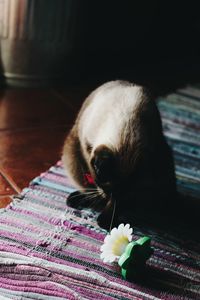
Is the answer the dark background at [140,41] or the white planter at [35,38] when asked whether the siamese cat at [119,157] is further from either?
the dark background at [140,41]

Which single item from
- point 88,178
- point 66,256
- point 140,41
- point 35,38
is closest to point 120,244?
point 66,256

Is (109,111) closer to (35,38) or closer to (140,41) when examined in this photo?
(35,38)

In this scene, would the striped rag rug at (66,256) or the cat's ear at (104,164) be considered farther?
the cat's ear at (104,164)

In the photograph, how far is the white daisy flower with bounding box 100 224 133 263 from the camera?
1.10m

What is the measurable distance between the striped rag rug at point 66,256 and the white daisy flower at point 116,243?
35 millimetres

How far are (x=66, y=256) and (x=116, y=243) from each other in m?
0.12

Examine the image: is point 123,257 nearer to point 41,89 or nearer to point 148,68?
point 41,89

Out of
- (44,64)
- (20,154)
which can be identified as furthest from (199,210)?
(44,64)

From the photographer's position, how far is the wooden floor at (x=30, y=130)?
4.90 feet

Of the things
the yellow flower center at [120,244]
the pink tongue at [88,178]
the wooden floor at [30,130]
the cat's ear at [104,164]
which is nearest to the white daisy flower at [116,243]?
the yellow flower center at [120,244]

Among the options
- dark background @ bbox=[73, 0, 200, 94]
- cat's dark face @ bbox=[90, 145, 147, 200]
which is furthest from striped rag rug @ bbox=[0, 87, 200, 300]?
dark background @ bbox=[73, 0, 200, 94]

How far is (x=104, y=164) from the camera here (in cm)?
113

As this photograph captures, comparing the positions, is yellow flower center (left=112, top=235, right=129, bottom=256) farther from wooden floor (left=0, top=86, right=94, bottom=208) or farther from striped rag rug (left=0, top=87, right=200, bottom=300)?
wooden floor (left=0, top=86, right=94, bottom=208)

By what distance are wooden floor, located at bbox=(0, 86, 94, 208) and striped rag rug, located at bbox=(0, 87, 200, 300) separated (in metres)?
0.07
